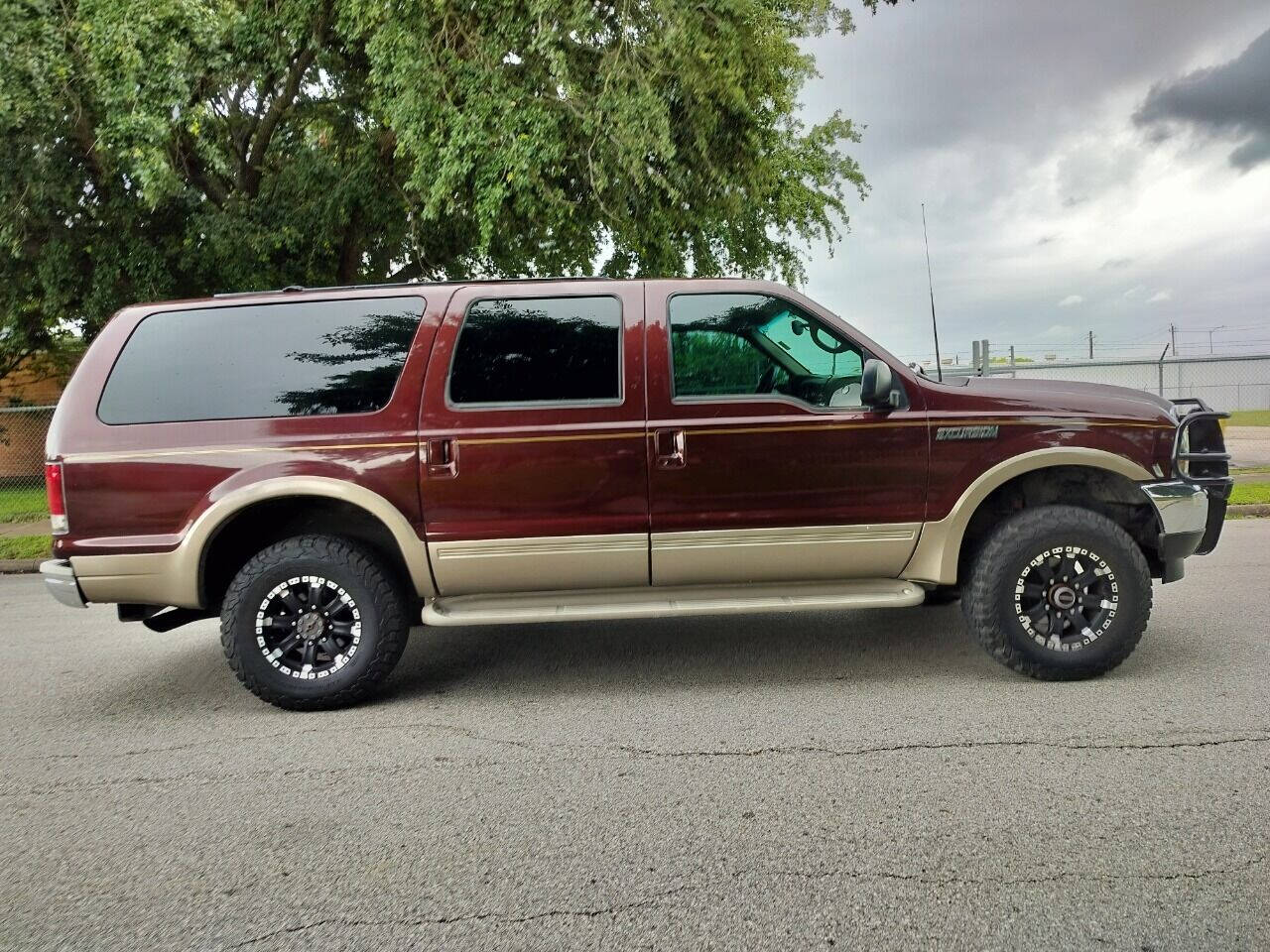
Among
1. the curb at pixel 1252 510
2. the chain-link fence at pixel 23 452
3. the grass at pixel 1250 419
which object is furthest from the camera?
the grass at pixel 1250 419

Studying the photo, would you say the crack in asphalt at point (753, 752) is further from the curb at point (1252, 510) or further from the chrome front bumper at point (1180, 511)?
the curb at point (1252, 510)

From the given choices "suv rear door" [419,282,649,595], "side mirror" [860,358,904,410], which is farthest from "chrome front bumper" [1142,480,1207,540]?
"suv rear door" [419,282,649,595]

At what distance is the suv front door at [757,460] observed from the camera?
4.55 m

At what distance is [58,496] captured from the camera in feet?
14.6

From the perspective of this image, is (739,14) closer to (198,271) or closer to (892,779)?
(198,271)

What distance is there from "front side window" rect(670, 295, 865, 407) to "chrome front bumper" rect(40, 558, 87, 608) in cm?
298

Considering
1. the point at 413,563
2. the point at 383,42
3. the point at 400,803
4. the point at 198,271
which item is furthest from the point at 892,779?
the point at 198,271

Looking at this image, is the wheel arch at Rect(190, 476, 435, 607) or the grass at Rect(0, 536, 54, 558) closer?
the wheel arch at Rect(190, 476, 435, 607)

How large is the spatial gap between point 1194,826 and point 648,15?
406 inches

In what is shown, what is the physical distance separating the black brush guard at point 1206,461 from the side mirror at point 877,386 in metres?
1.43

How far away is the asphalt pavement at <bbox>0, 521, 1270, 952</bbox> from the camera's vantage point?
2588 millimetres

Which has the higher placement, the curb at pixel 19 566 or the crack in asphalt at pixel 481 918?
the curb at pixel 19 566

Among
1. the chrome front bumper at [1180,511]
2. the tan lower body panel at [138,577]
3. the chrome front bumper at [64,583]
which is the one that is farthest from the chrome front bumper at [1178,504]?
the chrome front bumper at [64,583]

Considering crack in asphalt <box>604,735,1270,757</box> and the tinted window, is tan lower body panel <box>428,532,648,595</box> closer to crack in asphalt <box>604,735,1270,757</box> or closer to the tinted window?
the tinted window
